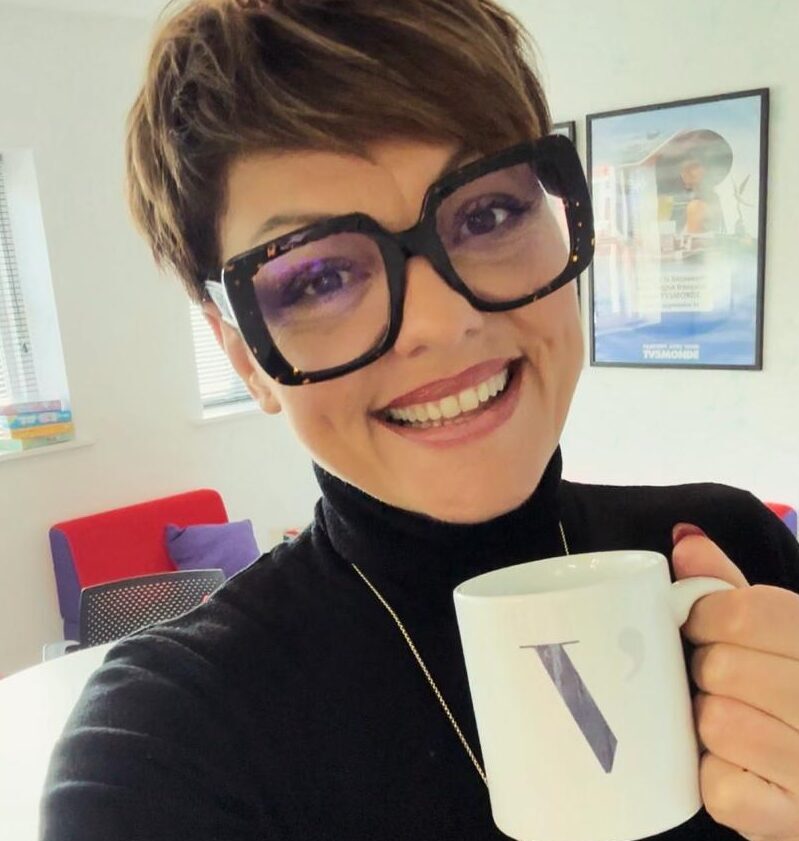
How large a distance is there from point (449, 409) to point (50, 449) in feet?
9.54

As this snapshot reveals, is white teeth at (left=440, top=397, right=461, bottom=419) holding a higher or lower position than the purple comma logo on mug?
higher

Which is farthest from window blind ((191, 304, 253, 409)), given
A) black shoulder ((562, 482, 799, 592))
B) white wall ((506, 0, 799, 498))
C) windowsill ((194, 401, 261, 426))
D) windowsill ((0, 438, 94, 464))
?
black shoulder ((562, 482, 799, 592))

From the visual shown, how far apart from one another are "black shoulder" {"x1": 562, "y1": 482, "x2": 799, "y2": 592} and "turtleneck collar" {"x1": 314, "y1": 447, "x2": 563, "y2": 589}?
108 mm

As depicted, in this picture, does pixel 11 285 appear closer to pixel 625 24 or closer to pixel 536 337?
pixel 625 24

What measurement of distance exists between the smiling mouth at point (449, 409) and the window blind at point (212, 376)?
325 centimetres

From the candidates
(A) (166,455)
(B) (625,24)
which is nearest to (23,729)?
(A) (166,455)

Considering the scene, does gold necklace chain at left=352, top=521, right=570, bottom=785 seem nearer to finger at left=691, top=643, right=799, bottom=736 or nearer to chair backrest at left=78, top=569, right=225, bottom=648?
finger at left=691, top=643, right=799, bottom=736

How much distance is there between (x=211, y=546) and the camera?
10.7 ft

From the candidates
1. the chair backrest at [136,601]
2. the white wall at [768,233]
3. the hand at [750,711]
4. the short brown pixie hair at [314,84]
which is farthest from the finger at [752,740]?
the white wall at [768,233]

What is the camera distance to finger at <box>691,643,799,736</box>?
490 mm

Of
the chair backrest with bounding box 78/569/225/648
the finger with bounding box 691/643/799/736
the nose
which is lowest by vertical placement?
the chair backrest with bounding box 78/569/225/648

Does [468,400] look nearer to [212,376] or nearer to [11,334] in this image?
[11,334]

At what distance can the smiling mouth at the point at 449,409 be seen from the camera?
0.66 metres

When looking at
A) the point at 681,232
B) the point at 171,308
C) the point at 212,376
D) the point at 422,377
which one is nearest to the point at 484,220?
the point at 422,377
